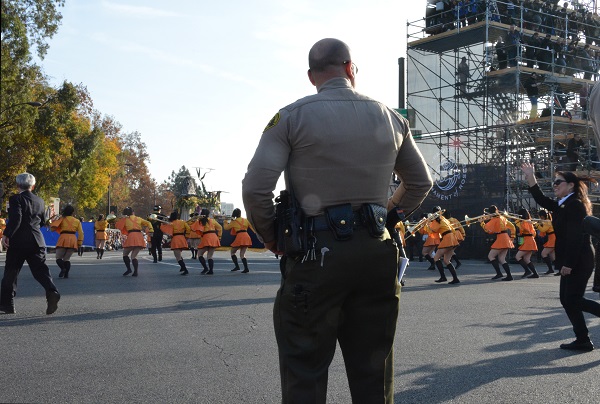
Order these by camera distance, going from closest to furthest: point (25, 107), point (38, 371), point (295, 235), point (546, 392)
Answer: point (295, 235) → point (546, 392) → point (38, 371) → point (25, 107)

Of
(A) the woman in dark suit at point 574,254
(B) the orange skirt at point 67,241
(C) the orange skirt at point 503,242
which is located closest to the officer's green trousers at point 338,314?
(A) the woman in dark suit at point 574,254

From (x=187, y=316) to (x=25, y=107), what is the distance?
26.4 metres

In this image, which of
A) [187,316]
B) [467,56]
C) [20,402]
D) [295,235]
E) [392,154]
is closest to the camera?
[295,235]

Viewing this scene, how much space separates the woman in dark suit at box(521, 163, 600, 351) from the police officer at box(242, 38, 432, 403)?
14.8ft

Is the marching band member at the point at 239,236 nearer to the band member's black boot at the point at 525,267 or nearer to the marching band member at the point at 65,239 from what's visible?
the marching band member at the point at 65,239

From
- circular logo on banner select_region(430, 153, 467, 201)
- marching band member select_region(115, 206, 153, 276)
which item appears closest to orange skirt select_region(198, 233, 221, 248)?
marching band member select_region(115, 206, 153, 276)

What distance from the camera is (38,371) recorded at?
651 cm

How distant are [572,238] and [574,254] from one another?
16cm

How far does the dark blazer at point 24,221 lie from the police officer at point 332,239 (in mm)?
7584

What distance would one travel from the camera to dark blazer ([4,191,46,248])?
10398 mm

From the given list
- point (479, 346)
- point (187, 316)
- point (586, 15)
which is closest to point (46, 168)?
point (586, 15)

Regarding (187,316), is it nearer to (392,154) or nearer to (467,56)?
(392,154)

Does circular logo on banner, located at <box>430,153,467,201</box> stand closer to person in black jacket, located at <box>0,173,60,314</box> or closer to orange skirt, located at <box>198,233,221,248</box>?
orange skirt, located at <box>198,233,221,248</box>

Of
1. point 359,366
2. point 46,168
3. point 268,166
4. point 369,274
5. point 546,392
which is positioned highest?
point 46,168
